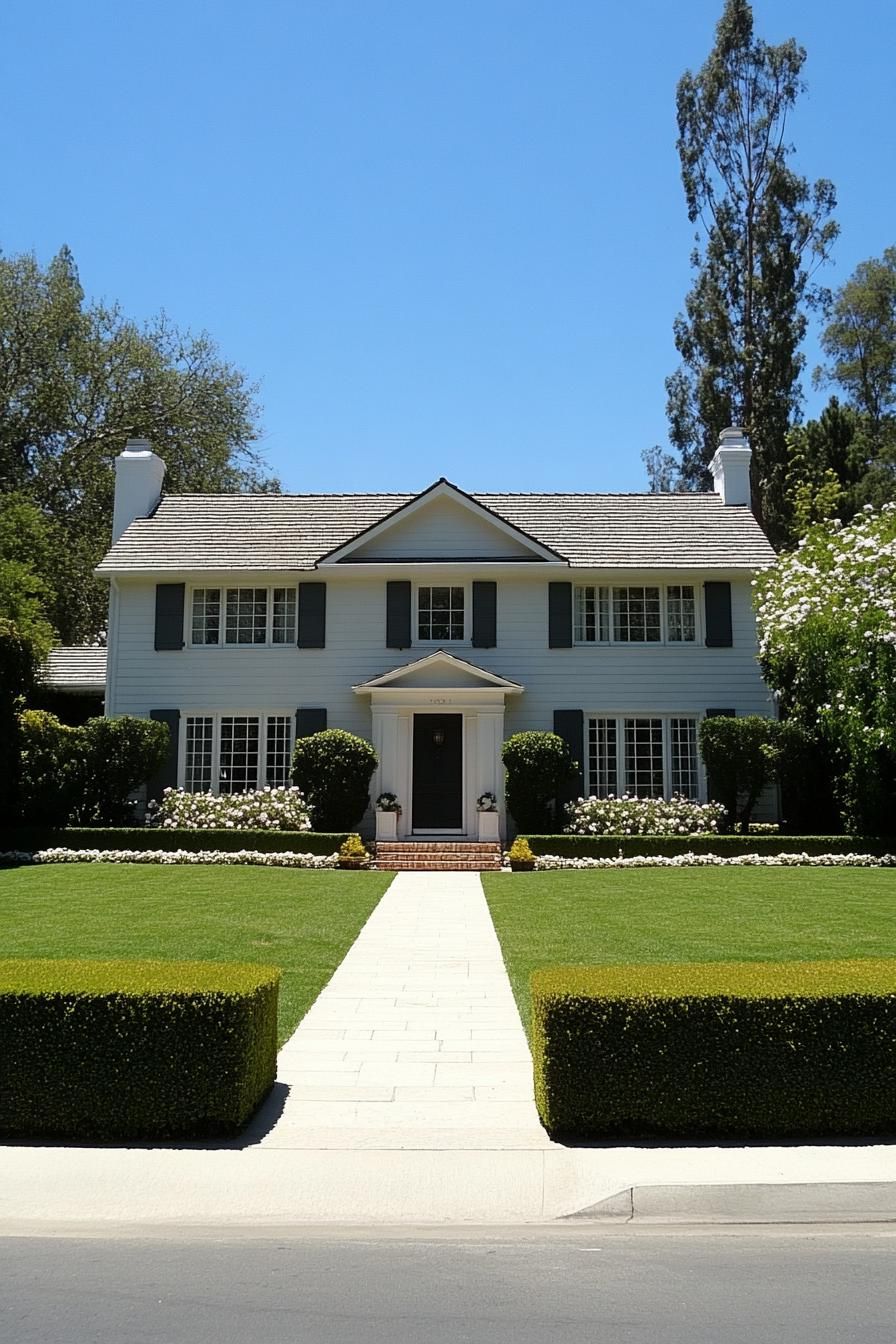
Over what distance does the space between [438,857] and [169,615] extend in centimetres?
774

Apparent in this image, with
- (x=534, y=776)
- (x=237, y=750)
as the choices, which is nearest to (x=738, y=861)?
(x=534, y=776)

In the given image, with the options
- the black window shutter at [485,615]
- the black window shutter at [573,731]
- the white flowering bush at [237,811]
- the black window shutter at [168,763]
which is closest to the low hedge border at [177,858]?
the white flowering bush at [237,811]

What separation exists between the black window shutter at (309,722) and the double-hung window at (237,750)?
0.39 metres

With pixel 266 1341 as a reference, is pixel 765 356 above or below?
above

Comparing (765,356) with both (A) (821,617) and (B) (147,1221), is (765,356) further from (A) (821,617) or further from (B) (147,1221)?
(B) (147,1221)

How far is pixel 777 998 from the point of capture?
646cm

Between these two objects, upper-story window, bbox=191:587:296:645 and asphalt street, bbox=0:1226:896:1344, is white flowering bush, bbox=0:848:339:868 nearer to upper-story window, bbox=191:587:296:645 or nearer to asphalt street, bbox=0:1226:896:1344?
upper-story window, bbox=191:587:296:645

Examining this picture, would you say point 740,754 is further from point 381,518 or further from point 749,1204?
point 749,1204

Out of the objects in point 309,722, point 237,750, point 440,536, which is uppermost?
point 440,536

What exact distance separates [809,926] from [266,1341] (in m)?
9.35

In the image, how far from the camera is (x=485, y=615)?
23.1 m

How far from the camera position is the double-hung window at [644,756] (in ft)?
75.1

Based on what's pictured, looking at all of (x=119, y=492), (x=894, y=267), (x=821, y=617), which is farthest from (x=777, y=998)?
(x=894, y=267)

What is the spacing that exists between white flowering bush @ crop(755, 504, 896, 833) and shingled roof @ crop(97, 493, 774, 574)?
1.60 meters
